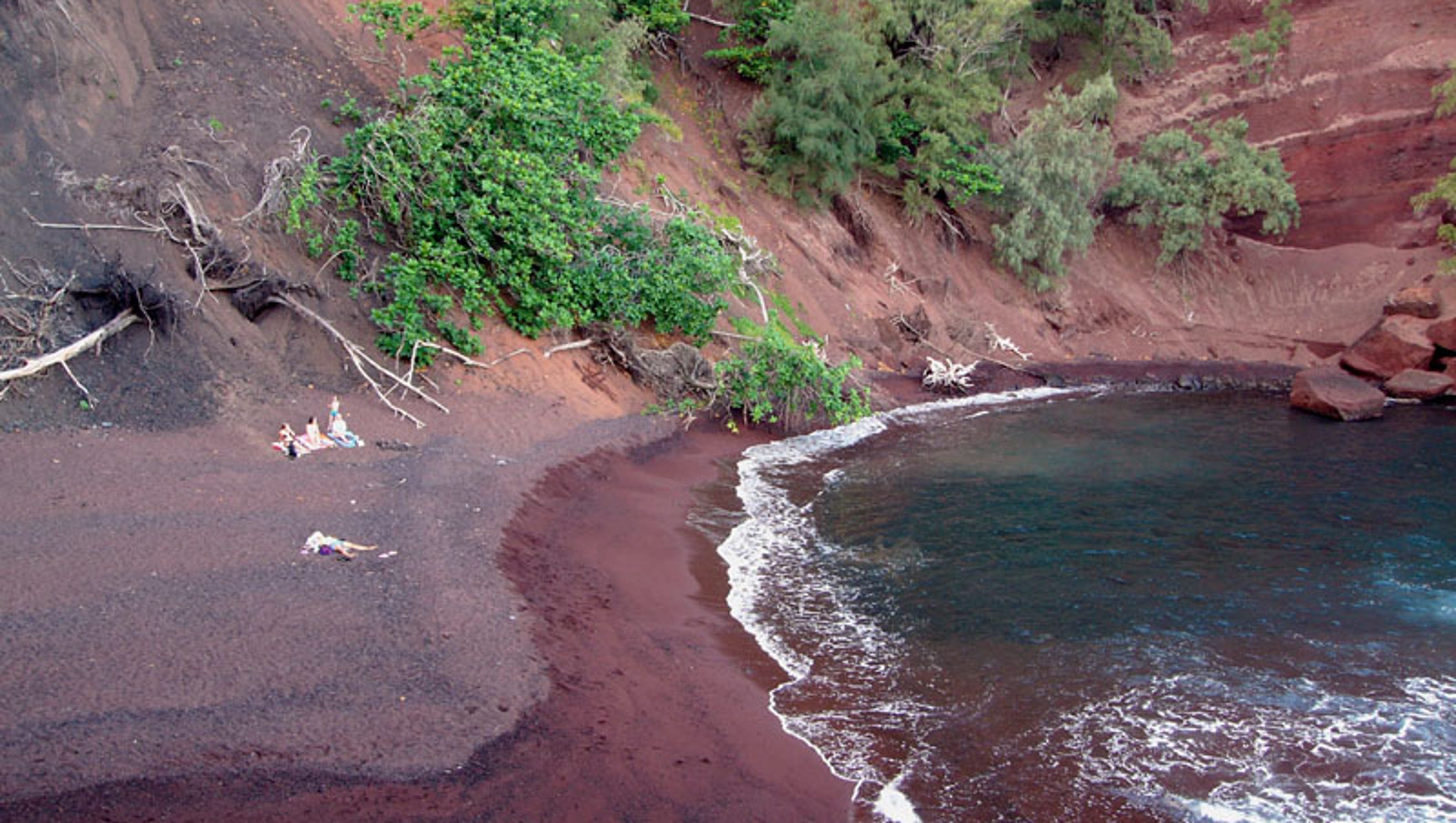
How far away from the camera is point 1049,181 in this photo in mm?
29516

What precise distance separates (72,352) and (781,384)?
10.9 metres

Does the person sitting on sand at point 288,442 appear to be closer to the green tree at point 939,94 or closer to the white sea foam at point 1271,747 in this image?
the white sea foam at point 1271,747

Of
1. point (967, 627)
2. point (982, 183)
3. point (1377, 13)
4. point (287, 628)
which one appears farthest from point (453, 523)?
point (1377, 13)

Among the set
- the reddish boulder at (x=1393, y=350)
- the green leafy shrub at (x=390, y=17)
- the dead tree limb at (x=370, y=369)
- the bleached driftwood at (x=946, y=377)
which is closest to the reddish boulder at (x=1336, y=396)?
the reddish boulder at (x=1393, y=350)

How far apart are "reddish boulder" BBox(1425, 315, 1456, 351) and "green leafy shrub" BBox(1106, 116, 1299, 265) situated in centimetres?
608

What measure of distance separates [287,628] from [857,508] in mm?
8746

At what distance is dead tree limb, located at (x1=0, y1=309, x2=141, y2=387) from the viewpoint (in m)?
10.8

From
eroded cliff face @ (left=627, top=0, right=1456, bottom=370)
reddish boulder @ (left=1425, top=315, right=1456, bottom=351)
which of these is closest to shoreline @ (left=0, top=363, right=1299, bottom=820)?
eroded cliff face @ (left=627, top=0, right=1456, bottom=370)

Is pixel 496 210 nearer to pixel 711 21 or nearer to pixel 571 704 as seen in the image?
pixel 571 704

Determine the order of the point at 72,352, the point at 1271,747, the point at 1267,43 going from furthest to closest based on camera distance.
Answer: the point at 1267,43
the point at 72,352
the point at 1271,747

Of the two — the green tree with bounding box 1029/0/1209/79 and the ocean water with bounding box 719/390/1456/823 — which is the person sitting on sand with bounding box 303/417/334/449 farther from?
the green tree with bounding box 1029/0/1209/79

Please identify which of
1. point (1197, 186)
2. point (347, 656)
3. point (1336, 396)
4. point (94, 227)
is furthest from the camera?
point (1197, 186)

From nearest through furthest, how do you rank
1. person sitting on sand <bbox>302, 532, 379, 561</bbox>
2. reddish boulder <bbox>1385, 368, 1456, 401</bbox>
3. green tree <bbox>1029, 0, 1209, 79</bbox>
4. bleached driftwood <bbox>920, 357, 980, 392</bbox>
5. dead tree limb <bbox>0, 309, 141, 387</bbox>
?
1. person sitting on sand <bbox>302, 532, 379, 561</bbox>
2. dead tree limb <bbox>0, 309, 141, 387</bbox>
3. bleached driftwood <bbox>920, 357, 980, 392</bbox>
4. reddish boulder <bbox>1385, 368, 1456, 401</bbox>
5. green tree <bbox>1029, 0, 1209, 79</bbox>

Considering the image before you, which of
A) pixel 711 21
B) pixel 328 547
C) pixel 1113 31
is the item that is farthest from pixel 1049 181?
pixel 328 547
